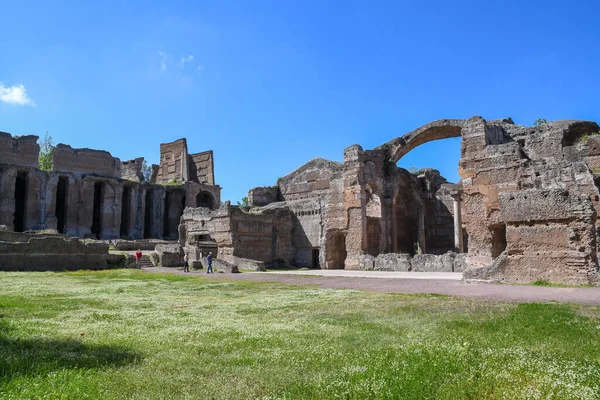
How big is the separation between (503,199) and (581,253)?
9.28ft

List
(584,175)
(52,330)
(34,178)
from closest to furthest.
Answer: (52,330) → (584,175) → (34,178)

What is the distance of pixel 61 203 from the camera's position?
5216 cm

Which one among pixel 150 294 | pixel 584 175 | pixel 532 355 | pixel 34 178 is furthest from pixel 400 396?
pixel 34 178

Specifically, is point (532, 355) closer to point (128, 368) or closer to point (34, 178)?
point (128, 368)

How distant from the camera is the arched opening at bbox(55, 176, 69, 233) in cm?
4931

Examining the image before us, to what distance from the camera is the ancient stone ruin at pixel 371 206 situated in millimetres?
14906

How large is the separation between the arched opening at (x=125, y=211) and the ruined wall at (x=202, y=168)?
8.35 m

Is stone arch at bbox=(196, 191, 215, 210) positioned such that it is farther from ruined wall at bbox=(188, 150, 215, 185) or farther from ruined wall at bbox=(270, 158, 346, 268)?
ruined wall at bbox=(270, 158, 346, 268)

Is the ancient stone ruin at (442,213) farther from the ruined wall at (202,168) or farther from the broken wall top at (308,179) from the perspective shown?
the ruined wall at (202,168)

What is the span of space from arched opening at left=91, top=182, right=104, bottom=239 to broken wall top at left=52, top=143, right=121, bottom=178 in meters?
1.80

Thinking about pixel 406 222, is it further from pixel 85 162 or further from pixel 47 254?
pixel 85 162

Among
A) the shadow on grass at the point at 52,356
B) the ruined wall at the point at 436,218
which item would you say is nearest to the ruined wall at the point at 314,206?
the ruined wall at the point at 436,218

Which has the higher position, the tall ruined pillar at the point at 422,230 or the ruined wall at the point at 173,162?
the ruined wall at the point at 173,162

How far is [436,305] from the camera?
9781mm
